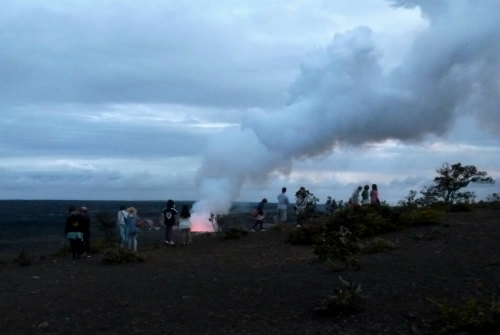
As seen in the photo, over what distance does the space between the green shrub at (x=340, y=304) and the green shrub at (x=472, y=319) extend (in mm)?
1641

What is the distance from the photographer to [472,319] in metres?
10.3

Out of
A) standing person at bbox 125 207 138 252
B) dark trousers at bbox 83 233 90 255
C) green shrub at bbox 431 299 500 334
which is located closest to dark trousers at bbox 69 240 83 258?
dark trousers at bbox 83 233 90 255

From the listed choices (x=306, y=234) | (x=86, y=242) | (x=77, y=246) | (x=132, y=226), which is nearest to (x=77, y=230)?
(x=77, y=246)

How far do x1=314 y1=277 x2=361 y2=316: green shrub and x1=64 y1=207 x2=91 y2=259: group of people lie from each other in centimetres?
1160

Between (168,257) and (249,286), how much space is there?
6960mm

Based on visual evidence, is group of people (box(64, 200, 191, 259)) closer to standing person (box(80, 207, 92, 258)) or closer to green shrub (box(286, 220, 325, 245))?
standing person (box(80, 207, 92, 258))

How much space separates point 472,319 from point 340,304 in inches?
93.7

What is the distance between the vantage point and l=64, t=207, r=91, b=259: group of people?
71.6 ft

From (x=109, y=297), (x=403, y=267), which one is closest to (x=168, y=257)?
(x=109, y=297)

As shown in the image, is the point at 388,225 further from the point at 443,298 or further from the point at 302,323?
the point at 302,323

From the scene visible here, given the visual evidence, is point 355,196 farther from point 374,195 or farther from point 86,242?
point 86,242

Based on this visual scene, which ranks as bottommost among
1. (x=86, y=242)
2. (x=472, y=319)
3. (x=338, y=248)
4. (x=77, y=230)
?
(x=472, y=319)

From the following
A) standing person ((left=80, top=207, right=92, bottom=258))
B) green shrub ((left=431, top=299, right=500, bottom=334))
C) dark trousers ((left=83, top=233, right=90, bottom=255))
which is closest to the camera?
green shrub ((left=431, top=299, right=500, bottom=334))

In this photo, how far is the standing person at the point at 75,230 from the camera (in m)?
21.8
